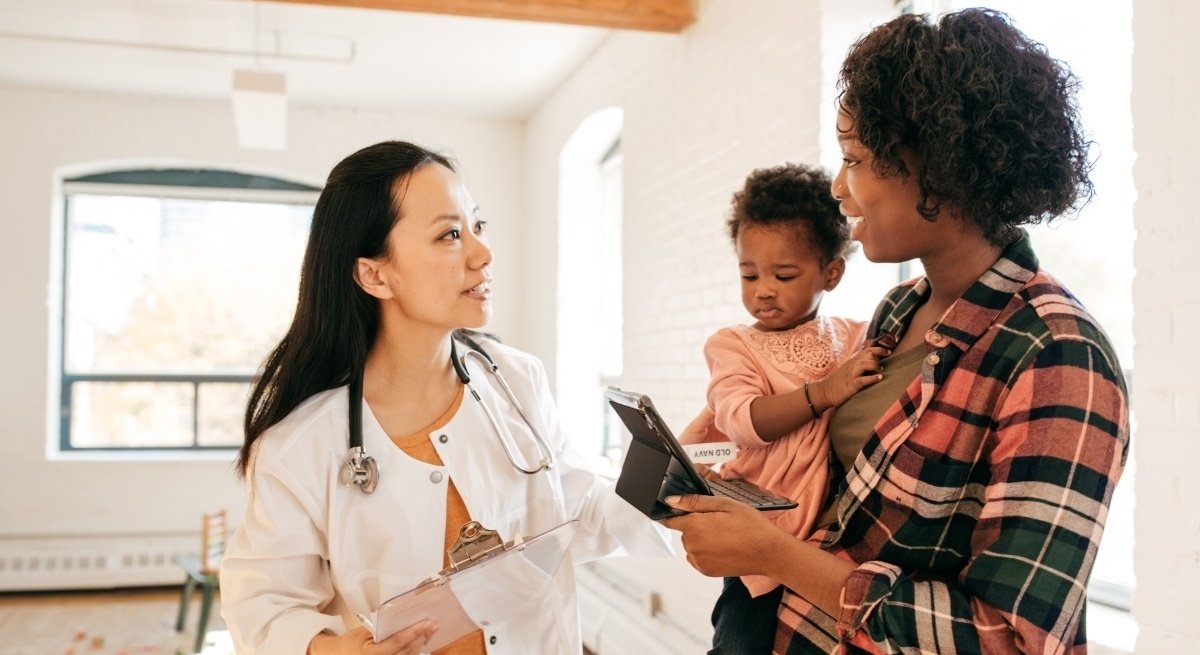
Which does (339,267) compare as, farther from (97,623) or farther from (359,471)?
(97,623)

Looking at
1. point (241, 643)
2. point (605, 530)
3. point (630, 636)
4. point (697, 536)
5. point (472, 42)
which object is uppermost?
point (472, 42)

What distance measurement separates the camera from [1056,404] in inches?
43.2

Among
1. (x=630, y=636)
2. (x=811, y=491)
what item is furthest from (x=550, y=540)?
(x=630, y=636)

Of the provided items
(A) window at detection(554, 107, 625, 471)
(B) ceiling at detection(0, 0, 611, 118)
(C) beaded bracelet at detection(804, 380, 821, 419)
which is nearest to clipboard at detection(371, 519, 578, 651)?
(C) beaded bracelet at detection(804, 380, 821, 419)

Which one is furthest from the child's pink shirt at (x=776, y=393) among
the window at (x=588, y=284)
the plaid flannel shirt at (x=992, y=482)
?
the window at (x=588, y=284)

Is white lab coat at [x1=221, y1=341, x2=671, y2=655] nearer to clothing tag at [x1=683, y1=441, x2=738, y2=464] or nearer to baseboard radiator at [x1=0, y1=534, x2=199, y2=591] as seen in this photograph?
→ clothing tag at [x1=683, y1=441, x2=738, y2=464]

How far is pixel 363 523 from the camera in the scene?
180 centimetres

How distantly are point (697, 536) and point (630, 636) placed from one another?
3702 millimetres

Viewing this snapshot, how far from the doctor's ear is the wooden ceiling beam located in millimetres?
2515

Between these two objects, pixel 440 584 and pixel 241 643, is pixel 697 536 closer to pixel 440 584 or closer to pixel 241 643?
pixel 440 584

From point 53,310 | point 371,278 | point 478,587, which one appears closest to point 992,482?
point 478,587

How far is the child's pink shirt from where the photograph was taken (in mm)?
1548

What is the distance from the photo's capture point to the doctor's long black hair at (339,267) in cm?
191

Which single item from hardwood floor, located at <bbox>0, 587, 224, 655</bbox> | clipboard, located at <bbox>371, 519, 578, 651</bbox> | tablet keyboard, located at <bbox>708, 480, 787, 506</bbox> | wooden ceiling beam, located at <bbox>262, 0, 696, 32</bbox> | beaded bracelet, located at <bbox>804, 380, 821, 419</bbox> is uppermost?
wooden ceiling beam, located at <bbox>262, 0, 696, 32</bbox>
